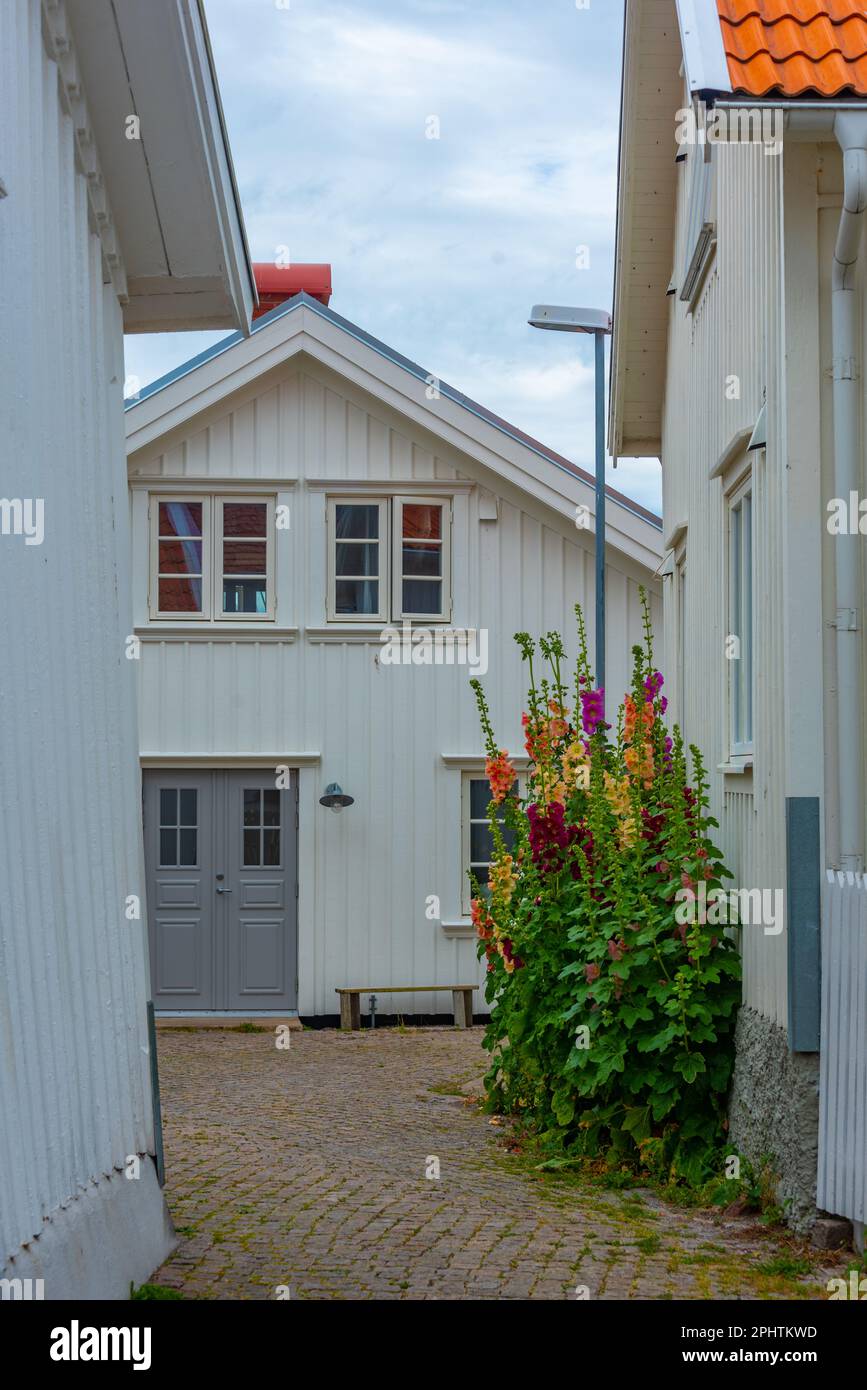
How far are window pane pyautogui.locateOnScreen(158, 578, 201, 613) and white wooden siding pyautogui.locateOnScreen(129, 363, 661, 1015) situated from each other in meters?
0.20

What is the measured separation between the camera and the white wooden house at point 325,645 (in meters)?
15.1

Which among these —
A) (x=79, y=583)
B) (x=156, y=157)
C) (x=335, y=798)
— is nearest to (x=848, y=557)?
(x=79, y=583)

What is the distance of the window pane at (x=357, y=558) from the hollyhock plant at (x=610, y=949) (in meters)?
5.99

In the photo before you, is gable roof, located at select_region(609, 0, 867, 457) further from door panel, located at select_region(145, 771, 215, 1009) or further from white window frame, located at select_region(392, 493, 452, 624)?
door panel, located at select_region(145, 771, 215, 1009)

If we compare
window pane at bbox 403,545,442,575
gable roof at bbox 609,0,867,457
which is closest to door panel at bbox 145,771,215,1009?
window pane at bbox 403,545,442,575

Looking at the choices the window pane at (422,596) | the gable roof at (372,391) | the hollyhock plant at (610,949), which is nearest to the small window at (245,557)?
the gable roof at (372,391)

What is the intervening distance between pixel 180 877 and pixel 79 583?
1035 cm

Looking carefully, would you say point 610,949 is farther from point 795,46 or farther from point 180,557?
point 180,557

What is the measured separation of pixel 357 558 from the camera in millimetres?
15453

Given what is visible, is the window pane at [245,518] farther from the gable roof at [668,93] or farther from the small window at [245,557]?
the gable roof at [668,93]

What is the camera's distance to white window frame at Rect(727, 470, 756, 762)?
24.8 ft

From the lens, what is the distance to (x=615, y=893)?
7.93 metres

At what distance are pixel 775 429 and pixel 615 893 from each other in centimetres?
251
